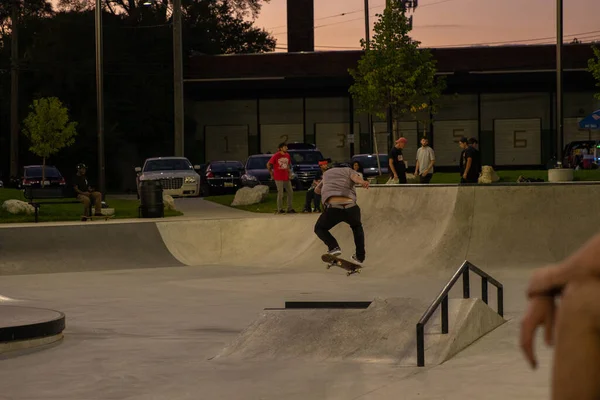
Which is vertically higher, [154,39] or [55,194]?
[154,39]

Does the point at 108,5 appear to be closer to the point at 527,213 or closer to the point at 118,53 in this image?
the point at 118,53

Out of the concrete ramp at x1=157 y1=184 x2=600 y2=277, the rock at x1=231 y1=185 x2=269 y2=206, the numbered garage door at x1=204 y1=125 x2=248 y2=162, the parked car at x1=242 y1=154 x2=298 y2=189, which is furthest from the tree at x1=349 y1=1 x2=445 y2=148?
the concrete ramp at x1=157 y1=184 x2=600 y2=277

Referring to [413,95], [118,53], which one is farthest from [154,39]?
[413,95]

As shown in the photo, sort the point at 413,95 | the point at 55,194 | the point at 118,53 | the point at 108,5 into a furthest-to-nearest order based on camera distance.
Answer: the point at 108,5, the point at 118,53, the point at 413,95, the point at 55,194

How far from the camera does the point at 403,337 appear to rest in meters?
9.83

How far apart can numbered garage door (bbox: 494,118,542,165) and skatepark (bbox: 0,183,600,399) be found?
109ft

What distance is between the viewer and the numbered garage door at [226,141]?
6131cm

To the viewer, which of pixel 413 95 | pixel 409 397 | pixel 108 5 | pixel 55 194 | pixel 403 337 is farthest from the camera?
pixel 108 5

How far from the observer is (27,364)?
9.86 m

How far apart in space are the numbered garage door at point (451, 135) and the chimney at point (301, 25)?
30.5 ft

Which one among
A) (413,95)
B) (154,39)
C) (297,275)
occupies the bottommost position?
(297,275)

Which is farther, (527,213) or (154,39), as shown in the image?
(154,39)

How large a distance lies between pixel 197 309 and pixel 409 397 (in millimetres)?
6434

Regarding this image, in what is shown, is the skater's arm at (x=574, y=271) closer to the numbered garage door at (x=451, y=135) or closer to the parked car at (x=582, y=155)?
the parked car at (x=582, y=155)
